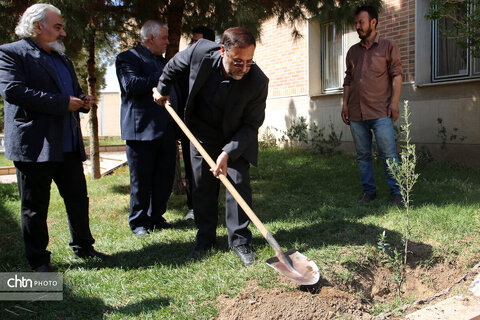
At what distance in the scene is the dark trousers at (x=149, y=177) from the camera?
4094 mm

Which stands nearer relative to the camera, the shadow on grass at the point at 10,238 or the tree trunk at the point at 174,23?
the shadow on grass at the point at 10,238

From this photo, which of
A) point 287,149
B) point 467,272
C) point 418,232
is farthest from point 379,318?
point 287,149

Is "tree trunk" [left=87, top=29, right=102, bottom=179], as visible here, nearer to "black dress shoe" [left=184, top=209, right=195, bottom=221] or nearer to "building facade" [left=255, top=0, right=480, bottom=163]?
"building facade" [left=255, top=0, right=480, bottom=163]

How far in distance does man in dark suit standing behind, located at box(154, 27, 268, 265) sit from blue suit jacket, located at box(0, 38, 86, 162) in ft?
2.91

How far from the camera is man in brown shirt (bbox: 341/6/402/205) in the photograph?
15.1 feet

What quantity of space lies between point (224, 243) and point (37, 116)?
1.79 metres

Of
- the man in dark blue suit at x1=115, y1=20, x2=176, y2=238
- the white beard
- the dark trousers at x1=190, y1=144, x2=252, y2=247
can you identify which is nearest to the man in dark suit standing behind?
the dark trousers at x1=190, y1=144, x2=252, y2=247

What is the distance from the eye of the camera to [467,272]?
3199 mm

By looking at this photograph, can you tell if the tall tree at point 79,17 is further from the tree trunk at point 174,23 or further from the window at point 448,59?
the window at point 448,59

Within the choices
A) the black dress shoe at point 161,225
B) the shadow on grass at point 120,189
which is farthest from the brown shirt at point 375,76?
the shadow on grass at point 120,189

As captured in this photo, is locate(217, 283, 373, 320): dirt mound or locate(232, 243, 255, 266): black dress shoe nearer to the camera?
locate(217, 283, 373, 320): dirt mound

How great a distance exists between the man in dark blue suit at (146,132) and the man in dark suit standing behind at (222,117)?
461 millimetres

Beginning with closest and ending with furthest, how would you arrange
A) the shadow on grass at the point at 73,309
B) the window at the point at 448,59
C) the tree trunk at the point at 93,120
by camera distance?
the shadow on grass at the point at 73,309, the window at the point at 448,59, the tree trunk at the point at 93,120

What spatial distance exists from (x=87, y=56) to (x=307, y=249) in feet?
22.0
